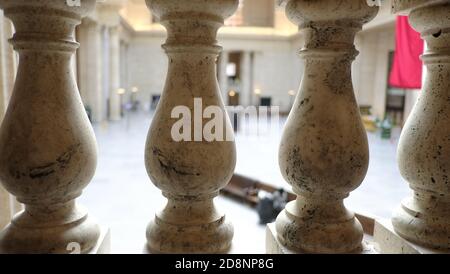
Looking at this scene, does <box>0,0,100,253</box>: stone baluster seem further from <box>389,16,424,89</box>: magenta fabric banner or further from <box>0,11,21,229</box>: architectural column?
<box>389,16,424,89</box>: magenta fabric banner

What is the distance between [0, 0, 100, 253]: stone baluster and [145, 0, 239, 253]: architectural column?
215 mm

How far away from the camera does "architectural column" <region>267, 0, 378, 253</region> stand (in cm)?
108

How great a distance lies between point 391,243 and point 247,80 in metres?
29.4

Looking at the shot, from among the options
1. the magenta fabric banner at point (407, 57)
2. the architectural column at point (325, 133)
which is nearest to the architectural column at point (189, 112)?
the architectural column at point (325, 133)

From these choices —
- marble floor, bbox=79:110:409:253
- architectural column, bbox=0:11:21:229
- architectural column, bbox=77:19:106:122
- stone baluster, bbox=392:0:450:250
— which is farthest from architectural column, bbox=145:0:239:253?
architectural column, bbox=77:19:106:122

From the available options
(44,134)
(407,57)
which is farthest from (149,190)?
(44,134)

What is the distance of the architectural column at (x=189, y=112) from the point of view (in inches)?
42.0

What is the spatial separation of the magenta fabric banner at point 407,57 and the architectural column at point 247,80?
2082 cm

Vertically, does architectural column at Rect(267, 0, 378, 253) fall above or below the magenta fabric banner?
below

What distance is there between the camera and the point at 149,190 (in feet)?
25.5

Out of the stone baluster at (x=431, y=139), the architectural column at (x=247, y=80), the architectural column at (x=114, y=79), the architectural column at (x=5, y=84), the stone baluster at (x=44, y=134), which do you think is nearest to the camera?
the stone baluster at (x=44, y=134)

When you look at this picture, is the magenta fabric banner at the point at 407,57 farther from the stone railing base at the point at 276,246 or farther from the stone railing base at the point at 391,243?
the stone railing base at the point at 276,246

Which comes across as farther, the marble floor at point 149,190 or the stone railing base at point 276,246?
the marble floor at point 149,190
